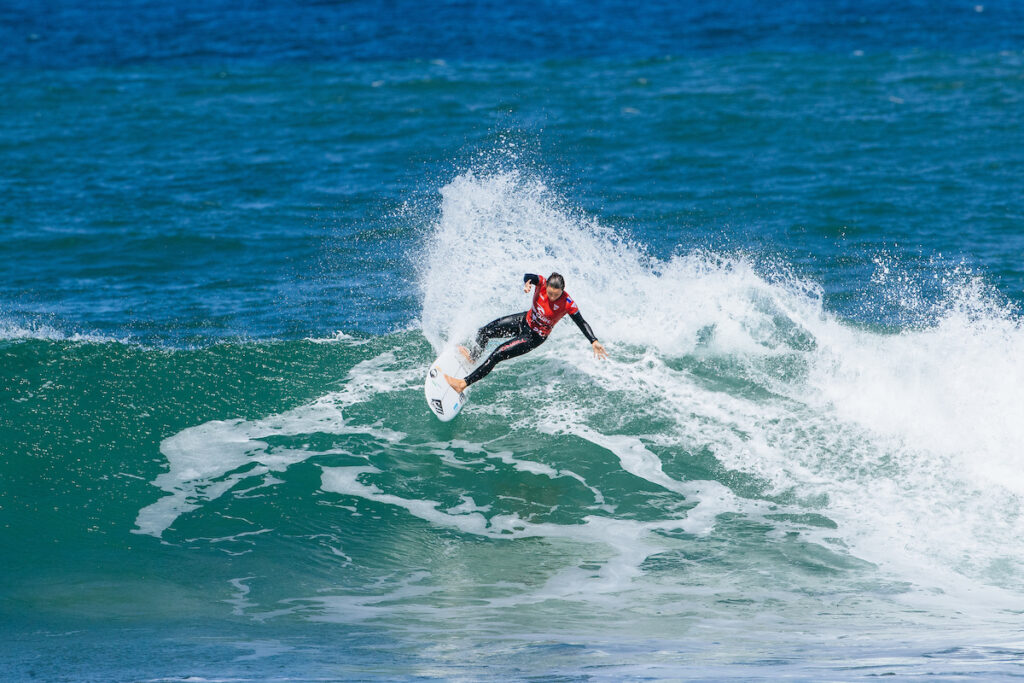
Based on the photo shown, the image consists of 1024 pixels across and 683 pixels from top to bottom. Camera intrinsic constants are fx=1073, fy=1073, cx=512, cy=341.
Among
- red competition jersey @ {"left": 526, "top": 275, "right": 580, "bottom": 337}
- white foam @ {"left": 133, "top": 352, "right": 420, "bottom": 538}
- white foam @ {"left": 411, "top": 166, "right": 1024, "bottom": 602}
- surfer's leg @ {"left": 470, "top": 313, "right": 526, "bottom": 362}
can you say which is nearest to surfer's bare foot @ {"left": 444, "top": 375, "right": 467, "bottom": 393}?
surfer's leg @ {"left": 470, "top": 313, "right": 526, "bottom": 362}

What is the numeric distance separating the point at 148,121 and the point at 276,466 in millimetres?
20565

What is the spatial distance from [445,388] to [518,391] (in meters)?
1.33

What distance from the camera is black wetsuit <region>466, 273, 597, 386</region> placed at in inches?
553

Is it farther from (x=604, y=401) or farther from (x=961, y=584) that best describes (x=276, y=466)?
(x=961, y=584)

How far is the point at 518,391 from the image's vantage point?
15.1 meters

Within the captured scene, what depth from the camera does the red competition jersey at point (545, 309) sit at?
46.1 ft

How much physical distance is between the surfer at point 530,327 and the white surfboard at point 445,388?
93mm

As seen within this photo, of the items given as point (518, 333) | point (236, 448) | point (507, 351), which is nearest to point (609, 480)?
point (507, 351)

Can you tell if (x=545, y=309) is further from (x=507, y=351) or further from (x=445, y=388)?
(x=445, y=388)

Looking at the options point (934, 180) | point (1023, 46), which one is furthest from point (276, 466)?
point (1023, 46)

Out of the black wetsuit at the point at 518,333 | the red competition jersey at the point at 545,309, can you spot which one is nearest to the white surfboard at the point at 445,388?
the black wetsuit at the point at 518,333

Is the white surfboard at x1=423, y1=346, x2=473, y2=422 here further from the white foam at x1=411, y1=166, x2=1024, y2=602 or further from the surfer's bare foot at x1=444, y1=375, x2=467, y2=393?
the white foam at x1=411, y1=166, x2=1024, y2=602

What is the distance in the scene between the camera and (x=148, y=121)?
30.8 metres

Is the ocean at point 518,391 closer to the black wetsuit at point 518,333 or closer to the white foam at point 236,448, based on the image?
the white foam at point 236,448
